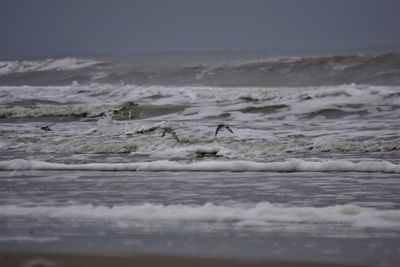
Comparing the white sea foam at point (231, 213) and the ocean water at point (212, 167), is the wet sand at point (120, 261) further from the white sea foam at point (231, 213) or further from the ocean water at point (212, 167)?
the white sea foam at point (231, 213)

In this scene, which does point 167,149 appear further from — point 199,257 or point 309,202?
point 199,257

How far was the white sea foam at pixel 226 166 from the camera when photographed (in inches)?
259

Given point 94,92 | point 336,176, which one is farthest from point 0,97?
point 336,176

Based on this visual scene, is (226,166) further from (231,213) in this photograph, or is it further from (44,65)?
(44,65)

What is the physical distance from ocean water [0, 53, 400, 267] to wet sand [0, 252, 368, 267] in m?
0.11

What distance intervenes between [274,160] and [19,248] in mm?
4060

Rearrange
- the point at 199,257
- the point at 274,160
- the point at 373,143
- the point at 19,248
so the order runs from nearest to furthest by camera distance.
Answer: the point at 199,257 < the point at 19,248 < the point at 274,160 < the point at 373,143

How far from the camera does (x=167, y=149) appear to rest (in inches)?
338

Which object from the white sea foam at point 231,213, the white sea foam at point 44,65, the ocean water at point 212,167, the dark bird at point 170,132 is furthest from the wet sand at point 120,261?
the white sea foam at point 44,65

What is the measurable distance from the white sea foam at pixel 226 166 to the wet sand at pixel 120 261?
130 inches

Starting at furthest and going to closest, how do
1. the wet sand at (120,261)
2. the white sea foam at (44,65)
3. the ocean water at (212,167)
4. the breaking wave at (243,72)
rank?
the white sea foam at (44,65) < the breaking wave at (243,72) < the ocean water at (212,167) < the wet sand at (120,261)

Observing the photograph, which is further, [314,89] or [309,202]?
[314,89]

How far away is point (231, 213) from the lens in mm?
4539

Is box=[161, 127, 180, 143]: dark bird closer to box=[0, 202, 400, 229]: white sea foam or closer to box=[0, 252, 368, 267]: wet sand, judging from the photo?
box=[0, 202, 400, 229]: white sea foam
